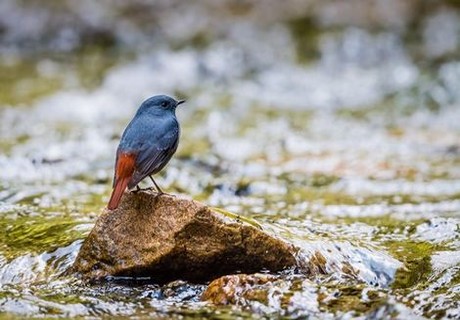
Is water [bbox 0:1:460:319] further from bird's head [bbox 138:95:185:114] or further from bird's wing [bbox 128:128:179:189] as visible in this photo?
bird's head [bbox 138:95:185:114]

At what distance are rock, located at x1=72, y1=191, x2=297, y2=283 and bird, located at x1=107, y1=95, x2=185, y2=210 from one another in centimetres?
25

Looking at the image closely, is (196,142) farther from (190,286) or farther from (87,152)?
(190,286)

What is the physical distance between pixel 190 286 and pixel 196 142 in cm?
692

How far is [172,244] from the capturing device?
267 inches

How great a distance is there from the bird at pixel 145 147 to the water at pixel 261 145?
3.04 ft

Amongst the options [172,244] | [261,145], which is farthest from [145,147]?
[261,145]

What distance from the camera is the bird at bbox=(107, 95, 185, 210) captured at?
21.7ft

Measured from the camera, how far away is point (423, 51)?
736 inches

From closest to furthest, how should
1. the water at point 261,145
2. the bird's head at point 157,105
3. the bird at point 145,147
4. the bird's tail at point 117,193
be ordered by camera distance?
the bird's tail at point 117,193
the bird at point 145,147
the water at point 261,145
the bird's head at point 157,105

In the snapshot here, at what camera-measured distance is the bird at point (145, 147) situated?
6605mm

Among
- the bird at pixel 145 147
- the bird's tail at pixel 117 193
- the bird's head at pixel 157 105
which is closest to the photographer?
the bird's tail at pixel 117 193

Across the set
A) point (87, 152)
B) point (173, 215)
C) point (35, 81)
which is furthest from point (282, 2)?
point (173, 215)

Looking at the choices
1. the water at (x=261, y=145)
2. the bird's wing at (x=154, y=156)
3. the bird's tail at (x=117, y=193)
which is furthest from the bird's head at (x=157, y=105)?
the water at (x=261, y=145)

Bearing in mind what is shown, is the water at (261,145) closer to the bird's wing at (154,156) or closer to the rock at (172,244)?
the rock at (172,244)
